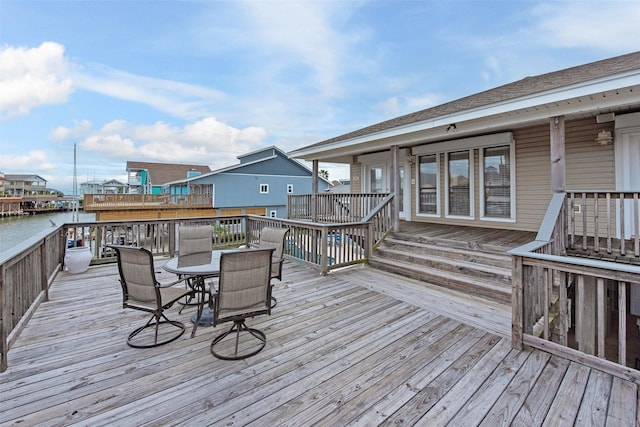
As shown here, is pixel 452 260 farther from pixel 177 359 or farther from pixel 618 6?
pixel 618 6

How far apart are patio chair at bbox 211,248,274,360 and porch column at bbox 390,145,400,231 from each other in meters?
4.37

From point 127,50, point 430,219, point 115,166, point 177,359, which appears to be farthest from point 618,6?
point 115,166

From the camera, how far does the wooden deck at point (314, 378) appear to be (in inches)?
71.9

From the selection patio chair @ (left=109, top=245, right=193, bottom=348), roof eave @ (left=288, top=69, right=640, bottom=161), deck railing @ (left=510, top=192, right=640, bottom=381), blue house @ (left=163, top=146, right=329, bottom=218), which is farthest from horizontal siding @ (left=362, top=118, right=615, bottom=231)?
blue house @ (left=163, top=146, right=329, bottom=218)

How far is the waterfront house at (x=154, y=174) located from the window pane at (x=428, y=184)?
909 inches

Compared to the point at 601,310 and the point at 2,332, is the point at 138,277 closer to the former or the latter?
the point at 2,332

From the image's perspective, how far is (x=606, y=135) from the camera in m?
4.99

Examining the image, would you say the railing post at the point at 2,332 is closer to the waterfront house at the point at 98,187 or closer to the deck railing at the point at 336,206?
the deck railing at the point at 336,206

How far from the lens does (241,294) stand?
2613mm

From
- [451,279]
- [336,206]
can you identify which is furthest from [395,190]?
[451,279]

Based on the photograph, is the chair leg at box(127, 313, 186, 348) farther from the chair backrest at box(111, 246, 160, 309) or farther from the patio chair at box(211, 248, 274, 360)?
the patio chair at box(211, 248, 274, 360)

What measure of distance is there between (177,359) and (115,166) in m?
57.4

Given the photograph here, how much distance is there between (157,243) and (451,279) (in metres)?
6.43

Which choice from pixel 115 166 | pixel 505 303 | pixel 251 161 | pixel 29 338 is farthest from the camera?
pixel 115 166
